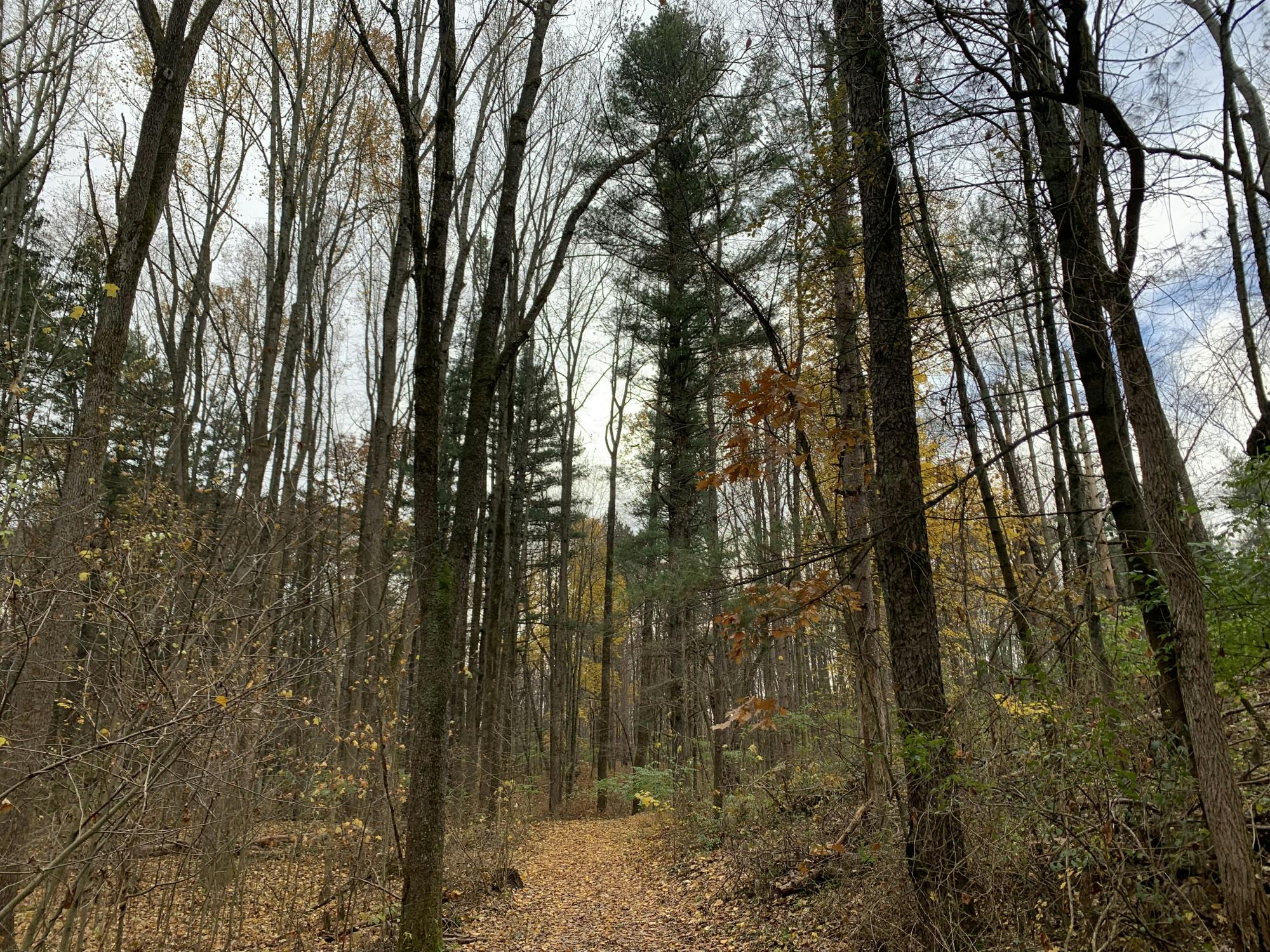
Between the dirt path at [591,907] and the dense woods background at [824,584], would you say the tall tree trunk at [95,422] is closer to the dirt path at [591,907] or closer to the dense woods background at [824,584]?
the dense woods background at [824,584]

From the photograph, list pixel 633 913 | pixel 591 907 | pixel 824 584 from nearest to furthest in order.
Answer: pixel 824 584 → pixel 633 913 → pixel 591 907

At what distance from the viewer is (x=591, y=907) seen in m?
7.61

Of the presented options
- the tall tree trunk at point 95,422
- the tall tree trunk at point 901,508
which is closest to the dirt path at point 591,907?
the tall tree trunk at point 901,508

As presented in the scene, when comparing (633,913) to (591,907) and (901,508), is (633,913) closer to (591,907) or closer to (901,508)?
(591,907)

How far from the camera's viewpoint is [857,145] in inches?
184

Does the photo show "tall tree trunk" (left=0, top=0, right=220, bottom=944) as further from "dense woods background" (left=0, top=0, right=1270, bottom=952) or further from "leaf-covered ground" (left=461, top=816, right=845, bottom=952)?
"leaf-covered ground" (left=461, top=816, right=845, bottom=952)

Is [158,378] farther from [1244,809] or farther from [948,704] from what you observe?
[1244,809]

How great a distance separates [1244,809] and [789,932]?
130 inches

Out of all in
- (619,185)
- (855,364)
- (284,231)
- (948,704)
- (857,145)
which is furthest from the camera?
(619,185)

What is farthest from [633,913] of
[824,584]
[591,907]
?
[824,584]

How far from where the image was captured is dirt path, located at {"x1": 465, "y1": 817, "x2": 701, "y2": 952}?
6.13 meters

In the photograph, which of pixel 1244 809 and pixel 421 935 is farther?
pixel 421 935

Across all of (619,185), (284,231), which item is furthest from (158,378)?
(619,185)

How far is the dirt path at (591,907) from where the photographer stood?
613cm
